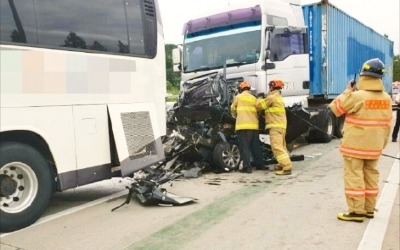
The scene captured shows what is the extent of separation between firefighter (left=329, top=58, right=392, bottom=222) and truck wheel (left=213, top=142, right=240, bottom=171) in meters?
3.03

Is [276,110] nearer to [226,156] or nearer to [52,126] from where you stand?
[226,156]

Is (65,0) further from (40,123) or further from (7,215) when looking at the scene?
(7,215)

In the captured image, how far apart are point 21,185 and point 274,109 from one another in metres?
4.44

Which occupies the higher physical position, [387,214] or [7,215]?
[7,215]

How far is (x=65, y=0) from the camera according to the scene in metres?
4.76

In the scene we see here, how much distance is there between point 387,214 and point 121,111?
335 cm

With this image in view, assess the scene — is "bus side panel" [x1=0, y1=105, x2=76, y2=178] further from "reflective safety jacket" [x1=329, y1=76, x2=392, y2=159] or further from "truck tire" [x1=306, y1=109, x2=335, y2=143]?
"truck tire" [x1=306, y1=109, x2=335, y2=143]

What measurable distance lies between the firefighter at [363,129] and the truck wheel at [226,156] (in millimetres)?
3028

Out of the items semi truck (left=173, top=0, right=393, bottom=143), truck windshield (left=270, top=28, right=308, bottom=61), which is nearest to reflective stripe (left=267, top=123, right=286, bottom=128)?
semi truck (left=173, top=0, right=393, bottom=143)

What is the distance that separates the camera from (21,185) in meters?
4.54

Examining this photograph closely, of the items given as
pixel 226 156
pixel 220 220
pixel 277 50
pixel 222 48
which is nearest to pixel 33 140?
pixel 220 220

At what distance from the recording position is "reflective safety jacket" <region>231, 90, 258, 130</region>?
24.7 feet

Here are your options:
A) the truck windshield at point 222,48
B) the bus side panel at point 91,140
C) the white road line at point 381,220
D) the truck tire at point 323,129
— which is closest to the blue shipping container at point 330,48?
the truck tire at point 323,129

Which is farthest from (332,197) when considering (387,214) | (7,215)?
(7,215)
